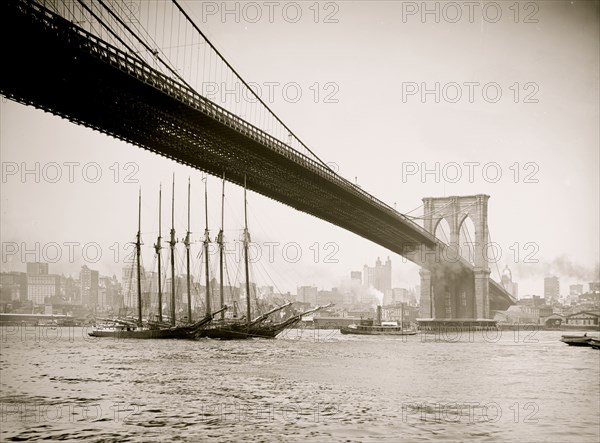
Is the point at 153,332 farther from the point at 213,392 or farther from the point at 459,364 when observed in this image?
the point at 213,392

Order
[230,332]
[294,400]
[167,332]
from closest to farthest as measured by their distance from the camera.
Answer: [294,400], [230,332], [167,332]

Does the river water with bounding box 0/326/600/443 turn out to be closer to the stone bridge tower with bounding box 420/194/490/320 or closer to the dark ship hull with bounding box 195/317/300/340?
the dark ship hull with bounding box 195/317/300/340

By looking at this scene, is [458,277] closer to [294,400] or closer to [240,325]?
[240,325]

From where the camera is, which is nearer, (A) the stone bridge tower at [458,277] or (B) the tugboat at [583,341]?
(B) the tugboat at [583,341]

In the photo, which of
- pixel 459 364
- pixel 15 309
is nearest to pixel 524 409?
pixel 459 364

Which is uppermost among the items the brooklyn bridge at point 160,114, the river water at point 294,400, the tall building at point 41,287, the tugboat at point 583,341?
the brooklyn bridge at point 160,114

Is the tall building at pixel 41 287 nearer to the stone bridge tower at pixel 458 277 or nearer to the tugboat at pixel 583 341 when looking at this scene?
the tugboat at pixel 583 341

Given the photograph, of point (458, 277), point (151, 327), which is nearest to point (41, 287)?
point (151, 327)

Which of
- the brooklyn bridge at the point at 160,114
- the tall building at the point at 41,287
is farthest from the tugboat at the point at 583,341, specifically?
the tall building at the point at 41,287

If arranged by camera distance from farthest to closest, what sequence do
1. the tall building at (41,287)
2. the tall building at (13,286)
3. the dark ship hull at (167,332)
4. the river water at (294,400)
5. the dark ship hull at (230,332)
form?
the dark ship hull at (230,332) → the dark ship hull at (167,332) → the tall building at (41,287) → the tall building at (13,286) → the river water at (294,400)
